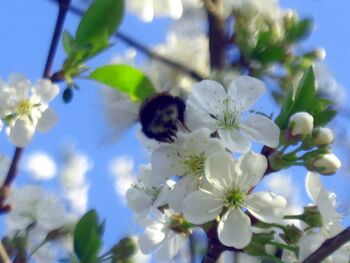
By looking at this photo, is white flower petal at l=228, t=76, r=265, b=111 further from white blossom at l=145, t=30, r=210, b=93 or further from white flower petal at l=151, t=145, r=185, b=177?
white blossom at l=145, t=30, r=210, b=93

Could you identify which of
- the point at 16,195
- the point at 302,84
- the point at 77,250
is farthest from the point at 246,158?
the point at 16,195

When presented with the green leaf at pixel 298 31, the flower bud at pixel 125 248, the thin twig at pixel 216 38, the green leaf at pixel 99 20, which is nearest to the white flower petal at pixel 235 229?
the flower bud at pixel 125 248

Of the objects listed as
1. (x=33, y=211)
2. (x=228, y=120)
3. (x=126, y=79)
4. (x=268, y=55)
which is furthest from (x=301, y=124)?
(x=268, y=55)

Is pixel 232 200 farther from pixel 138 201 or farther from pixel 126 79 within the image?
pixel 126 79

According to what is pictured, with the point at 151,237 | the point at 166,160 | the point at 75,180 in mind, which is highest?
the point at 166,160

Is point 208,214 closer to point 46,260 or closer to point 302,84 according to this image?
point 302,84

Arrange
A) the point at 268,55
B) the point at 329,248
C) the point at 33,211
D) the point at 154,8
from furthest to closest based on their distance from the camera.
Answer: the point at 268,55, the point at 154,8, the point at 33,211, the point at 329,248

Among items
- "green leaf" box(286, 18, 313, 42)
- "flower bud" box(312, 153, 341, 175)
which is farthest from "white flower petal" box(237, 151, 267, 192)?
"green leaf" box(286, 18, 313, 42)

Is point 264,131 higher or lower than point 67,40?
higher
